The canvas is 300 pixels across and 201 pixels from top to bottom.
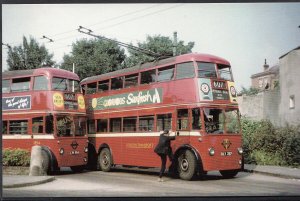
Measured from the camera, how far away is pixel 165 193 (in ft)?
38.1

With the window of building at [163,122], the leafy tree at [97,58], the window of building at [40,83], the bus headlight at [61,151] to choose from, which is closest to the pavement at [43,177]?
the bus headlight at [61,151]

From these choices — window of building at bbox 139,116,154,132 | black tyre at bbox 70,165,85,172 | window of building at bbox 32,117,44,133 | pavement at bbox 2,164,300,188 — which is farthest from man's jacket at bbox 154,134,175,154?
black tyre at bbox 70,165,85,172

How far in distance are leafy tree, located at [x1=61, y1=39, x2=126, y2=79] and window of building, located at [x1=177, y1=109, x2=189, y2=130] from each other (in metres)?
9.75

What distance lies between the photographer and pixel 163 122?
14.5 metres

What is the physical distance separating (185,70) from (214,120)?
6.04 ft

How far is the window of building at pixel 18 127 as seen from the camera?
15.8 m

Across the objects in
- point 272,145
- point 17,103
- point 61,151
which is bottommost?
point 61,151

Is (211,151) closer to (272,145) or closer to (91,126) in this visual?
(91,126)

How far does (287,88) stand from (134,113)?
12.4 metres

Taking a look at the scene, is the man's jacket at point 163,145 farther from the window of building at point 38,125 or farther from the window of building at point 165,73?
the window of building at point 38,125

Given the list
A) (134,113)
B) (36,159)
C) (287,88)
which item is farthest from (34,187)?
(287,88)

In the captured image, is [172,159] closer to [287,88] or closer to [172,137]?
[172,137]

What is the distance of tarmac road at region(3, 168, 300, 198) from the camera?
11.5m

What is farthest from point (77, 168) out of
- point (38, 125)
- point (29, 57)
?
point (29, 57)
